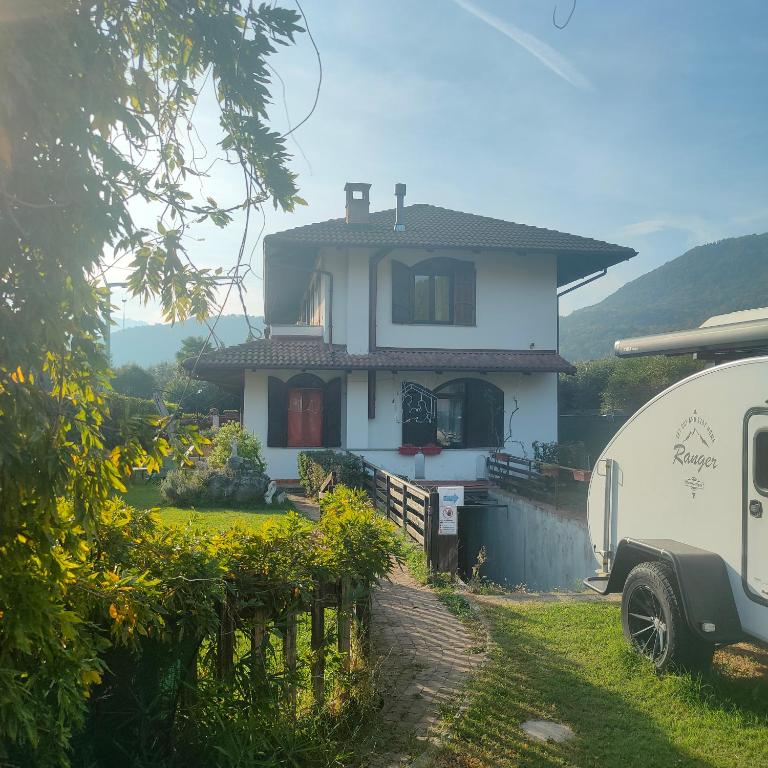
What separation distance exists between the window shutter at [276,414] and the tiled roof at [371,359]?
2.91 feet

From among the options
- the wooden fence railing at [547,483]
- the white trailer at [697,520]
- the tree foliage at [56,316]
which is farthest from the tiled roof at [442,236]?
the tree foliage at [56,316]

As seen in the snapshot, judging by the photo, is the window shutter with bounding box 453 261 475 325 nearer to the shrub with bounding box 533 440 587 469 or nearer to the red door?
the shrub with bounding box 533 440 587 469

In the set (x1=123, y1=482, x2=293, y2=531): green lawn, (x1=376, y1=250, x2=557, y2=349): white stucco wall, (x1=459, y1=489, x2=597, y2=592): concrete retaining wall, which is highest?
(x1=376, y1=250, x2=557, y2=349): white stucco wall

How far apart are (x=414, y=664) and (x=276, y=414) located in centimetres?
1358

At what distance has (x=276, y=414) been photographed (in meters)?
19.1

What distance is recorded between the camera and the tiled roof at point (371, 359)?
60.2ft

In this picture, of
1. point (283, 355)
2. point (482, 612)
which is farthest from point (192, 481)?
point (482, 612)

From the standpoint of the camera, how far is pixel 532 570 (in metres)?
13.7

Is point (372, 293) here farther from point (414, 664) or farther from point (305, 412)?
point (414, 664)

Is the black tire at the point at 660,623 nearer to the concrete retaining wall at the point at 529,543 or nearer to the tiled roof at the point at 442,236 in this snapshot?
the concrete retaining wall at the point at 529,543

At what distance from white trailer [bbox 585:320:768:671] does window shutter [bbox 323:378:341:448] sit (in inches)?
517

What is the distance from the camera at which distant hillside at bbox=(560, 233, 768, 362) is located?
66562 mm

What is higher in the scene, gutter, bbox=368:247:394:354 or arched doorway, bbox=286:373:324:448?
gutter, bbox=368:247:394:354

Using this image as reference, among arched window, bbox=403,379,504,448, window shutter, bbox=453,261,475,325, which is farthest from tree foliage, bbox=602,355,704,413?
window shutter, bbox=453,261,475,325
